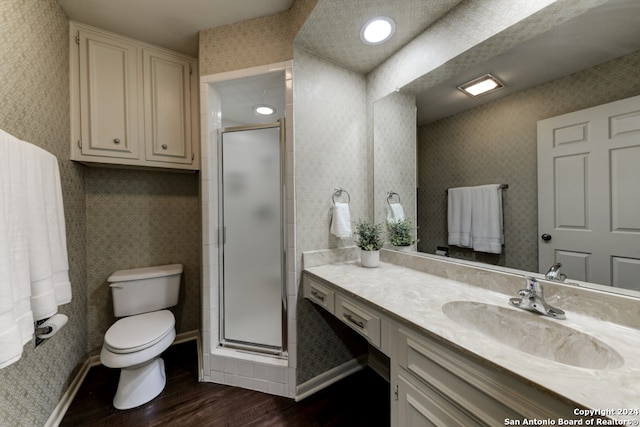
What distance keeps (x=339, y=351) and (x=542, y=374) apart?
1.40 metres

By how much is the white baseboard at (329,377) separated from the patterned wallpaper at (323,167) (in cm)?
4

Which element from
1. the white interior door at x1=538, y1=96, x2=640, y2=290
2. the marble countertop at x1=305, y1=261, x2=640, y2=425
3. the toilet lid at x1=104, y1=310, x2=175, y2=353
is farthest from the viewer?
the toilet lid at x1=104, y1=310, x2=175, y2=353

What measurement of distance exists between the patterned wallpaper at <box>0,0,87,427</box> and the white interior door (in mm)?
2348

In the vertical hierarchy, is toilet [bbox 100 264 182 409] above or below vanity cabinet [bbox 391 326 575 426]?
below

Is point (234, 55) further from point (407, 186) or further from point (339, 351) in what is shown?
point (339, 351)

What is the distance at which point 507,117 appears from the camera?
1.14 m

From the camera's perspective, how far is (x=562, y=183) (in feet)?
3.21

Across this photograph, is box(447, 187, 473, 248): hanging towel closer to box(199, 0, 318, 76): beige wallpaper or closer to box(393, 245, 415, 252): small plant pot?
box(393, 245, 415, 252): small plant pot

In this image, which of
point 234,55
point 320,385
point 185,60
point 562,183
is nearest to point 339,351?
point 320,385

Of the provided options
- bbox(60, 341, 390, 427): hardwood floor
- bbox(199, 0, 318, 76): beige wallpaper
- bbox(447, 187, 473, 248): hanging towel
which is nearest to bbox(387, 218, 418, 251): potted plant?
bbox(447, 187, 473, 248): hanging towel

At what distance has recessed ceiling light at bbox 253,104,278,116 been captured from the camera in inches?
84.5

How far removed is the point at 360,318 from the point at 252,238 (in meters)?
0.98

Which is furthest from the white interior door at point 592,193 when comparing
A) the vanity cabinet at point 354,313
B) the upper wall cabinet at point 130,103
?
the upper wall cabinet at point 130,103

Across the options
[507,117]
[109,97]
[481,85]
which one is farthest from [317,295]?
[109,97]
